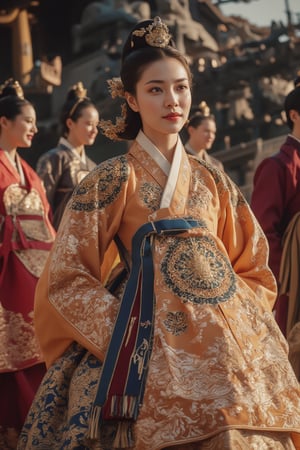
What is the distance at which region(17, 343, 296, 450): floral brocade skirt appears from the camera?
331 cm

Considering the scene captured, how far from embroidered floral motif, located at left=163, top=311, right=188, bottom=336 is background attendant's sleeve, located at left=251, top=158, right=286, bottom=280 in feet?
7.42

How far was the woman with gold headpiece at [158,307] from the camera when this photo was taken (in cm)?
337

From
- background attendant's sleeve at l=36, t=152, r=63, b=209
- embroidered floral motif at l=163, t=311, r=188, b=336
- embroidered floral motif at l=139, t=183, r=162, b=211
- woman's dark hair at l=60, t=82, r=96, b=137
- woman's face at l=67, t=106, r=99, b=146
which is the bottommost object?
embroidered floral motif at l=163, t=311, r=188, b=336

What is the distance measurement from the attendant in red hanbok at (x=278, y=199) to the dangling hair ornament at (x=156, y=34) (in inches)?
75.8

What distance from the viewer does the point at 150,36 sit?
4000 mm

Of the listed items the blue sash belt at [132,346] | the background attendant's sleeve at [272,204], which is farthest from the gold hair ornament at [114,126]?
the background attendant's sleeve at [272,204]

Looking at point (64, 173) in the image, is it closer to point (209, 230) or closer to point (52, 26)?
point (209, 230)

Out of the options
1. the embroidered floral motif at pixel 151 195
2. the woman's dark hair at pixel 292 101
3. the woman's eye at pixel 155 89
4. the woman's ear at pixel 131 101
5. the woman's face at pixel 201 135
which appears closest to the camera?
the embroidered floral motif at pixel 151 195

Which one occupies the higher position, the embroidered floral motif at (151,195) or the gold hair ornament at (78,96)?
the gold hair ornament at (78,96)

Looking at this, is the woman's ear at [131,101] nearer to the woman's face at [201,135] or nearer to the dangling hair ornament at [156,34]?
the dangling hair ornament at [156,34]

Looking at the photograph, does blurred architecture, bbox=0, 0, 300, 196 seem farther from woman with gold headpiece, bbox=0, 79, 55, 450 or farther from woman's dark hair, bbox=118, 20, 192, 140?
woman's dark hair, bbox=118, 20, 192, 140

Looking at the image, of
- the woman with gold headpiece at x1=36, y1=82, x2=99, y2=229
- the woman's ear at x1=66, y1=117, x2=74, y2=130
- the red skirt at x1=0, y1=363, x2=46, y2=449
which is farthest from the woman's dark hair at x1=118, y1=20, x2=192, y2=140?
the woman's ear at x1=66, y1=117, x2=74, y2=130

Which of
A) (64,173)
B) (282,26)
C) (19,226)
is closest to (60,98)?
(282,26)

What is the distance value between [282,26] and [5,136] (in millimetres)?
14110
